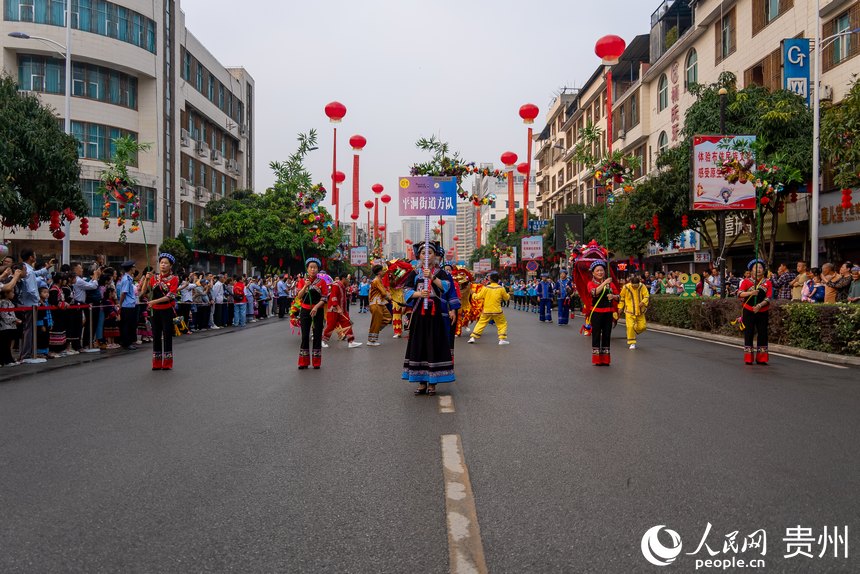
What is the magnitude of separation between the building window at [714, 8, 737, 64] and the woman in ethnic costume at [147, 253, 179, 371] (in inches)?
1094

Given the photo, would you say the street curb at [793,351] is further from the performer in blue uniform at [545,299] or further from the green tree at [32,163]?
the green tree at [32,163]

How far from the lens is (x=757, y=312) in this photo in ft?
39.7

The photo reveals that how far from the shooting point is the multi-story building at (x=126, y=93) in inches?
1465

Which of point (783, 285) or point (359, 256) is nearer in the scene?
point (783, 285)

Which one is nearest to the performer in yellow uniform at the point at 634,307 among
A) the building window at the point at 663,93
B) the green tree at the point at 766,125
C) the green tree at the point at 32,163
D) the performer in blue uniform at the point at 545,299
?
the green tree at the point at 766,125

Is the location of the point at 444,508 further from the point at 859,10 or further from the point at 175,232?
the point at 175,232

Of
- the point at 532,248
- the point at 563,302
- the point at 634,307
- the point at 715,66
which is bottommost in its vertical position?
the point at 563,302

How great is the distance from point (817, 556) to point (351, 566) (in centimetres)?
222

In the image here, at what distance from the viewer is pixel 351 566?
12.0ft

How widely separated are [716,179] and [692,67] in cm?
1964

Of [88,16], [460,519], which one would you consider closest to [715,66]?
[88,16]

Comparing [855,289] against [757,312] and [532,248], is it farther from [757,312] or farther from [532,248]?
[532,248]

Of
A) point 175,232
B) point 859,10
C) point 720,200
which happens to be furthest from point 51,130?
point 175,232

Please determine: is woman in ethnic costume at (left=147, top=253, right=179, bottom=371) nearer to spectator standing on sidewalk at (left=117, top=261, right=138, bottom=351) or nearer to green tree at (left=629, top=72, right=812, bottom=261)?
spectator standing on sidewalk at (left=117, top=261, right=138, bottom=351)
